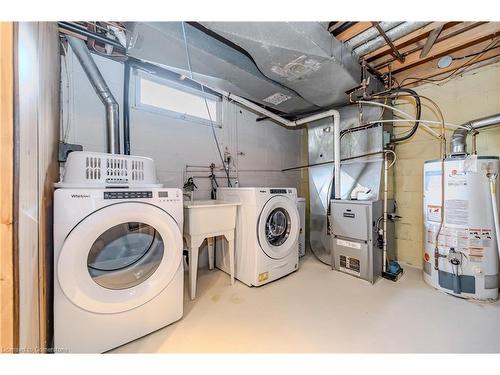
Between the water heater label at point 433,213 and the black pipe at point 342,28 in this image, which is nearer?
the black pipe at point 342,28

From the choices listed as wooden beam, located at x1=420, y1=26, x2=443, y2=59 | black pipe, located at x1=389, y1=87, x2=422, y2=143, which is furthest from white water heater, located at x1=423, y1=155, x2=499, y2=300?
wooden beam, located at x1=420, y1=26, x2=443, y2=59

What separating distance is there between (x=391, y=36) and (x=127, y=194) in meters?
2.38

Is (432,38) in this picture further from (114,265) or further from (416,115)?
(114,265)

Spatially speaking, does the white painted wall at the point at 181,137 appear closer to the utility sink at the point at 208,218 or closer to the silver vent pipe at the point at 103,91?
the silver vent pipe at the point at 103,91

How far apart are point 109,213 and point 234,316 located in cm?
112

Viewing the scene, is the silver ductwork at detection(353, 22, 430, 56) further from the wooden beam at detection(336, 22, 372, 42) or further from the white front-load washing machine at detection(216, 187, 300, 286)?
the white front-load washing machine at detection(216, 187, 300, 286)

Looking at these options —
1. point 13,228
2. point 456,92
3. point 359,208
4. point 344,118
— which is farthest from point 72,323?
point 456,92

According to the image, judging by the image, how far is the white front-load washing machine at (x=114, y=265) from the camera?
107cm

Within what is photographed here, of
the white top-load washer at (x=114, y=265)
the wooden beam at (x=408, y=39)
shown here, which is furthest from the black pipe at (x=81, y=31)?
the wooden beam at (x=408, y=39)

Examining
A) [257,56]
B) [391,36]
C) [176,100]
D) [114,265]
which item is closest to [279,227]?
[114,265]

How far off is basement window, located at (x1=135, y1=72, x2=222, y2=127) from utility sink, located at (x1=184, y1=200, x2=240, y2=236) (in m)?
1.20

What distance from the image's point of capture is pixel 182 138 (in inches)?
93.9

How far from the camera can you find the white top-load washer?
1074 mm

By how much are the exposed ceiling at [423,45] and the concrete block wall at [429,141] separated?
Result: 123 millimetres
